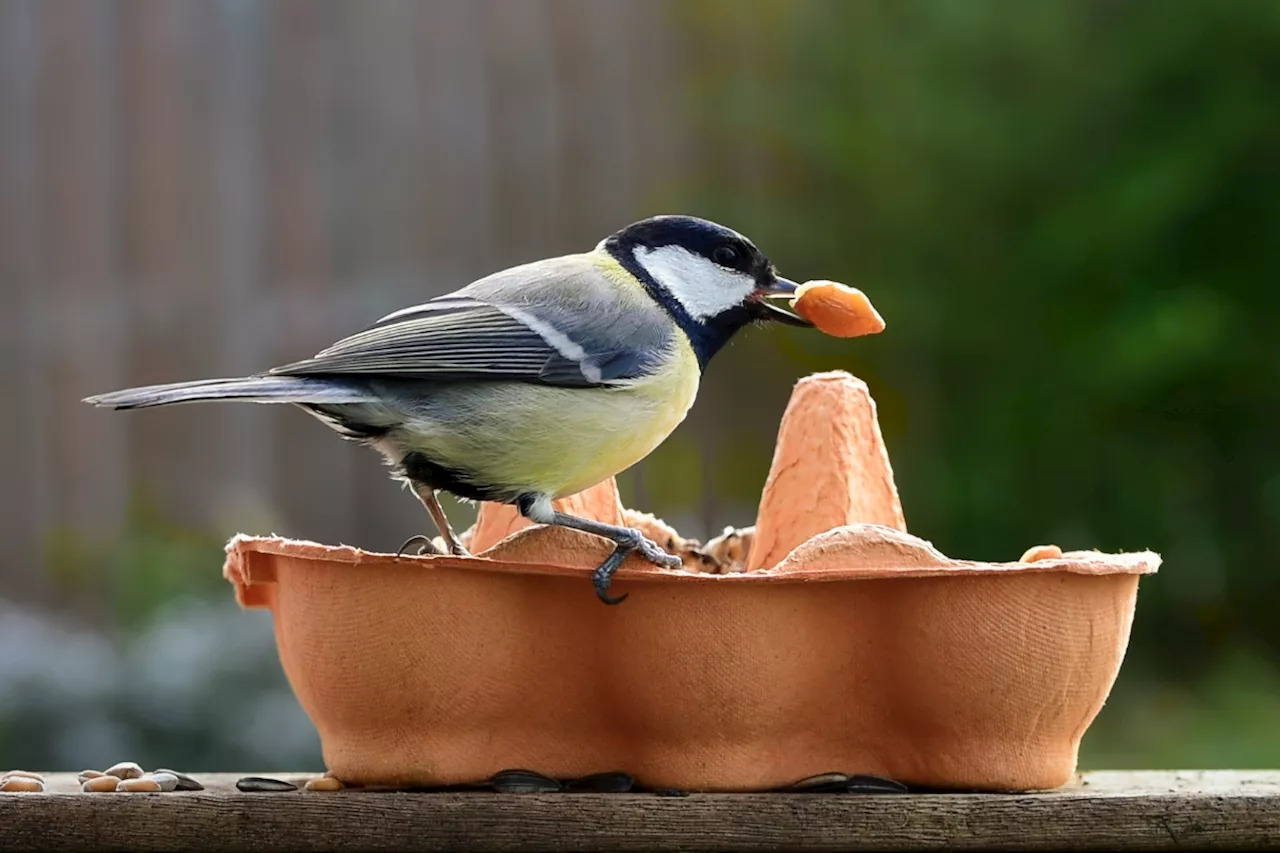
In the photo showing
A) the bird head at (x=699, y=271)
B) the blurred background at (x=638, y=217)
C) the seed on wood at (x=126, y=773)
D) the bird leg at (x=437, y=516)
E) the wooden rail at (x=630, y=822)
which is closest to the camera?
the wooden rail at (x=630, y=822)

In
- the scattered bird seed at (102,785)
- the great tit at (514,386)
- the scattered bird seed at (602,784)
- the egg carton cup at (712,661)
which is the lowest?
the scattered bird seed at (602,784)

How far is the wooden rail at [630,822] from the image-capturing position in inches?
63.2

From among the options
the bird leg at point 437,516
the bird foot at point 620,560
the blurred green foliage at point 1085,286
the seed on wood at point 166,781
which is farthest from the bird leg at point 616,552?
the blurred green foliage at point 1085,286

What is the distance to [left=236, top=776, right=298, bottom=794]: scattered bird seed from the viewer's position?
1756mm

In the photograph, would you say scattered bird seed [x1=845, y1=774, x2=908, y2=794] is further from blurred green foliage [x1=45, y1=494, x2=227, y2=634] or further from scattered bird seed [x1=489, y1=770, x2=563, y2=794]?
blurred green foliage [x1=45, y1=494, x2=227, y2=634]

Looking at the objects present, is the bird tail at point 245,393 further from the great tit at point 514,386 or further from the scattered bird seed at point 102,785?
the scattered bird seed at point 102,785

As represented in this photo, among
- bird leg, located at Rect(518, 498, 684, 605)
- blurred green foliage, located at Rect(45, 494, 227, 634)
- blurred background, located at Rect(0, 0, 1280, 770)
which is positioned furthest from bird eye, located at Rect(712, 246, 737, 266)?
blurred green foliage, located at Rect(45, 494, 227, 634)

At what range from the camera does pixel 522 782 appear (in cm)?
175

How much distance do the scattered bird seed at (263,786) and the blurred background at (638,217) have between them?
1.97 m

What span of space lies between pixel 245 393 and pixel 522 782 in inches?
22.0

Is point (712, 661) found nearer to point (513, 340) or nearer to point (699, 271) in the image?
point (513, 340)

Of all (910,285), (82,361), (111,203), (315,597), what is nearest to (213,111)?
(111,203)

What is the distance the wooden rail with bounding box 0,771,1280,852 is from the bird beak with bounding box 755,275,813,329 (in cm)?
80

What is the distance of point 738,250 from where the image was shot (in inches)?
86.0
